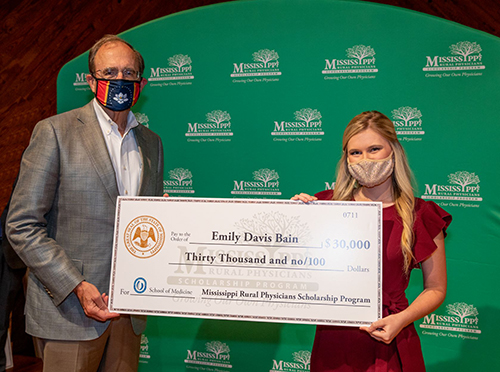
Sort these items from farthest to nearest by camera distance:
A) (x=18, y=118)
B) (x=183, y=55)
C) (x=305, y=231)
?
(x=18, y=118) → (x=183, y=55) → (x=305, y=231)

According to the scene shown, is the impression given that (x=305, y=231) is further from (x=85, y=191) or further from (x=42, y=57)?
(x=42, y=57)

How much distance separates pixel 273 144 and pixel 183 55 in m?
0.97

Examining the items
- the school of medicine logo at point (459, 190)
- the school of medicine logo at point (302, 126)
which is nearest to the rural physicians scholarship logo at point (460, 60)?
the school of medicine logo at point (459, 190)

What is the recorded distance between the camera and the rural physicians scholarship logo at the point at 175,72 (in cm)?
307

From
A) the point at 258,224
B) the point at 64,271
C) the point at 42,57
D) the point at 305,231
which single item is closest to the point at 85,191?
the point at 64,271

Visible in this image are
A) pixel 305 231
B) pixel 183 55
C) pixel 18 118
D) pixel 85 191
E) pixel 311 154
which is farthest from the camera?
pixel 18 118

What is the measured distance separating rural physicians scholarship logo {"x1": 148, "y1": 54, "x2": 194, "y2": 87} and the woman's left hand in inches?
87.2

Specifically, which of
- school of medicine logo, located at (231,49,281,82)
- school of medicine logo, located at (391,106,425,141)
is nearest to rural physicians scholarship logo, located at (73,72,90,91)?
school of medicine logo, located at (231,49,281,82)

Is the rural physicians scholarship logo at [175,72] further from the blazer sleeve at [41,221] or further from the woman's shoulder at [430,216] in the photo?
the woman's shoulder at [430,216]

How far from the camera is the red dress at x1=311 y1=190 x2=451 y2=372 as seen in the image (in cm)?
153

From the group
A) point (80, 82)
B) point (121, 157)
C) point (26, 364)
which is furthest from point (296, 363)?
point (80, 82)

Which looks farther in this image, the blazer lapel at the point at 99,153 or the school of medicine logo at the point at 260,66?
the school of medicine logo at the point at 260,66

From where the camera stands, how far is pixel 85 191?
5.70 ft

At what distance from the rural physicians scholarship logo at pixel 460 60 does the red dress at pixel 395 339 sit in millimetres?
1401
